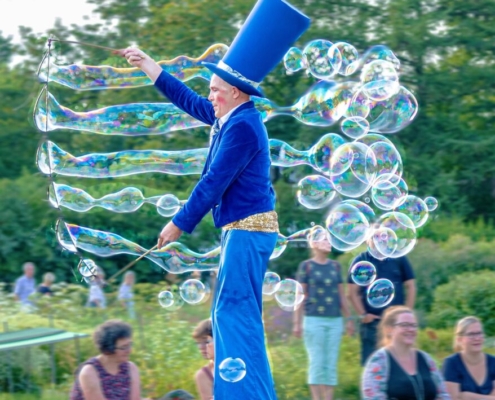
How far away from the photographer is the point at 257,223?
4.85 metres

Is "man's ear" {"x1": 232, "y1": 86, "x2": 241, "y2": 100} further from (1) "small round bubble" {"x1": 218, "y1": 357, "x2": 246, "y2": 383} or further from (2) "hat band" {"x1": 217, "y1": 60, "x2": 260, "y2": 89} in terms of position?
(1) "small round bubble" {"x1": 218, "y1": 357, "x2": 246, "y2": 383}

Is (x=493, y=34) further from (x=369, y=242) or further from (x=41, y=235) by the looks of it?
(x=369, y=242)

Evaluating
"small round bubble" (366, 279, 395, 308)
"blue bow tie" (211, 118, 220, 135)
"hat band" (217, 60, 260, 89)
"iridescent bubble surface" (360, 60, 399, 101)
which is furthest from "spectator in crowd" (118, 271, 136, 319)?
"hat band" (217, 60, 260, 89)

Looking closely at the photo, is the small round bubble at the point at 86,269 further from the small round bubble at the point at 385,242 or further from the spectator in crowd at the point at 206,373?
the small round bubble at the point at 385,242

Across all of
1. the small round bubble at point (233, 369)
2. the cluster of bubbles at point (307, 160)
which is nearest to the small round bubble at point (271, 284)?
the cluster of bubbles at point (307, 160)

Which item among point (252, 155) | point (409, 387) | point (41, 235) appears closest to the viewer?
point (252, 155)

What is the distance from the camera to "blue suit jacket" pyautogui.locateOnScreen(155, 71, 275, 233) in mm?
4711

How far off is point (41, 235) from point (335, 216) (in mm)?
12117

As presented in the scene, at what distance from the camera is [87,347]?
9656 millimetres

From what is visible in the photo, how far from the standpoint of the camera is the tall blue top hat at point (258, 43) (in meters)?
4.72

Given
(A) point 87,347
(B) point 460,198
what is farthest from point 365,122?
(B) point 460,198

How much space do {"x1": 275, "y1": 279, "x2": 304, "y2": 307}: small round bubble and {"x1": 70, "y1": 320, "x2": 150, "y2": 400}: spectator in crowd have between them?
57.3 inches

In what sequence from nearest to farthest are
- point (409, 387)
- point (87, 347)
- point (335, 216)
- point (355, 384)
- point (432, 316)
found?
point (409, 387) → point (335, 216) → point (355, 384) → point (87, 347) → point (432, 316)

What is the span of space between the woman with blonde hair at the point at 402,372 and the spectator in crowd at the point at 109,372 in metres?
1.40
